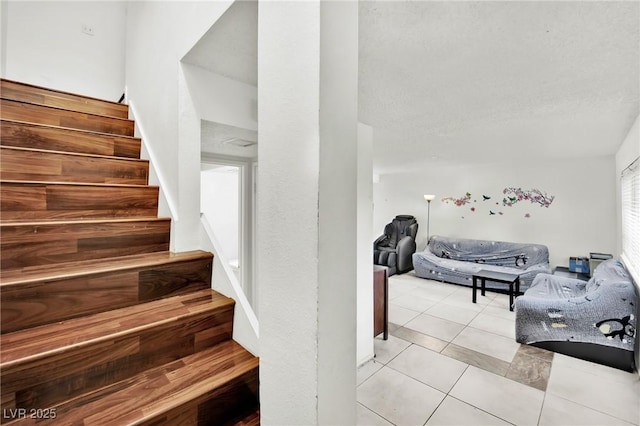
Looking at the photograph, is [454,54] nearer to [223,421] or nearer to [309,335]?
[309,335]

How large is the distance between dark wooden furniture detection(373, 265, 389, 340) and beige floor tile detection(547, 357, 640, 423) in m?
1.47

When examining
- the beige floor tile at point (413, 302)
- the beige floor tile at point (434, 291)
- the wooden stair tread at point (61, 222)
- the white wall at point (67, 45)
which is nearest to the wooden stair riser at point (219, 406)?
the wooden stair tread at point (61, 222)

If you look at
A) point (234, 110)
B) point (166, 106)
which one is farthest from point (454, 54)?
point (166, 106)

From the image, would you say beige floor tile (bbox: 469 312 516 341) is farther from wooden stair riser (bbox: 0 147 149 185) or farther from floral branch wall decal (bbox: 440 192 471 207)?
wooden stair riser (bbox: 0 147 149 185)

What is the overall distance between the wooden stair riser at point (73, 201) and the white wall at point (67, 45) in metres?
2.31

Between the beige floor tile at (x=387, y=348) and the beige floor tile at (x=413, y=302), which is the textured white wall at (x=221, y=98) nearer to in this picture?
the beige floor tile at (x=387, y=348)

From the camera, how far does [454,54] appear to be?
→ 1517 millimetres

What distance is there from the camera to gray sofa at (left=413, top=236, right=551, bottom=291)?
495cm

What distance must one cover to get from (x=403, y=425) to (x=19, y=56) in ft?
15.8

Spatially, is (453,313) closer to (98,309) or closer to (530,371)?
(530,371)

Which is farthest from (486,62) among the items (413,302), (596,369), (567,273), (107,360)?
(567,273)

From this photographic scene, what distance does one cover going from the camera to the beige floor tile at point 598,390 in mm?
2057

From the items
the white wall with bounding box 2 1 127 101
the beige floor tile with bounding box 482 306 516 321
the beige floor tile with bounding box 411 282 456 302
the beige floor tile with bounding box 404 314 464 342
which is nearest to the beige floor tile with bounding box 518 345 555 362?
the beige floor tile with bounding box 404 314 464 342

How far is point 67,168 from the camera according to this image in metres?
1.71
